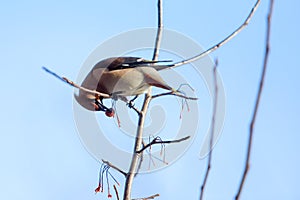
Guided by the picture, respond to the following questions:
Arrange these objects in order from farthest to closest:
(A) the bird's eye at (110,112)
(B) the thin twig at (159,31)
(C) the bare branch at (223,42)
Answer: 1. (A) the bird's eye at (110,112)
2. (B) the thin twig at (159,31)
3. (C) the bare branch at (223,42)

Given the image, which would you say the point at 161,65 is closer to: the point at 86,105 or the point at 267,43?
the point at 86,105

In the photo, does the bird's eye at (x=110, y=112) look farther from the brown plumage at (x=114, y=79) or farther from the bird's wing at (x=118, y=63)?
the bird's wing at (x=118, y=63)

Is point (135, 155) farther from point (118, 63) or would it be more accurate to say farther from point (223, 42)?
point (118, 63)

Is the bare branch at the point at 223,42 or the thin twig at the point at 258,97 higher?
the bare branch at the point at 223,42

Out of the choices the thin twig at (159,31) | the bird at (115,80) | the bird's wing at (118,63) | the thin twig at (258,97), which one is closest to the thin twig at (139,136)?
the thin twig at (159,31)

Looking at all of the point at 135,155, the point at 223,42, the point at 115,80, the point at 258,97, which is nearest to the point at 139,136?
the point at 135,155

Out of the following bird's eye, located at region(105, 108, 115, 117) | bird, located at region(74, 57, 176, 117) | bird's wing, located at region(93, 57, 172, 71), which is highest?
bird's wing, located at region(93, 57, 172, 71)

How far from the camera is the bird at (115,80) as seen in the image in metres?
3.28

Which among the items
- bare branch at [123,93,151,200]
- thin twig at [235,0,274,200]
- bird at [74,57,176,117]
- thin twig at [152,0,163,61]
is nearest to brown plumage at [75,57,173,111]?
bird at [74,57,176,117]

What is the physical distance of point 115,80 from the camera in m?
3.45

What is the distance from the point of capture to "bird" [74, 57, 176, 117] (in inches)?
129

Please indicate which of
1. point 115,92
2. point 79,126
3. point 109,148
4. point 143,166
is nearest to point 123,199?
point 143,166

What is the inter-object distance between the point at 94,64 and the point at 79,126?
0.69 metres

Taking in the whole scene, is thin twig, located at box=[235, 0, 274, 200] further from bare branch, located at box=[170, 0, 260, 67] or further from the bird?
the bird
